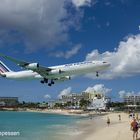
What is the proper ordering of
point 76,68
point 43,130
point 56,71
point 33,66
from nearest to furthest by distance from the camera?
point 76,68 → point 33,66 → point 56,71 → point 43,130

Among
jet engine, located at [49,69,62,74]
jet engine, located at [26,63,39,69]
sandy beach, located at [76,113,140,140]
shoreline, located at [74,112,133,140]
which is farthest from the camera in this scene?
jet engine, located at [26,63,39,69]

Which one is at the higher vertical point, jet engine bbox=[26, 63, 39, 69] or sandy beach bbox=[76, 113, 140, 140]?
jet engine bbox=[26, 63, 39, 69]

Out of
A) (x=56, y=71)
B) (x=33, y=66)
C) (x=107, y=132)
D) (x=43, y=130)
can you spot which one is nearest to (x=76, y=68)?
(x=56, y=71)

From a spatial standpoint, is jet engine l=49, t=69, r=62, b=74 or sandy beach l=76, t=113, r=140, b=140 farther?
jet engine l=49, t=69, r=62, b=74

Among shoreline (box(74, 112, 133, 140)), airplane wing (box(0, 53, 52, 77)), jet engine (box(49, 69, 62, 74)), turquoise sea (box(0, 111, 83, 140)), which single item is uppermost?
airplane wing (box(0, 53, 52, 77))

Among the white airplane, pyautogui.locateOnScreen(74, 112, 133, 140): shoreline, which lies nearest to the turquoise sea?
pyautogui.locateOnScreen(74, 112, 133, 140): shoreline

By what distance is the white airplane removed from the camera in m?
62.1

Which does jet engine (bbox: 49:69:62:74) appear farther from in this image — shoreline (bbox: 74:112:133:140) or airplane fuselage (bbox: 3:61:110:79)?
shoreline (bbox: 74:112:133:140)

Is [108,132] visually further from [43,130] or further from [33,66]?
[43,130]

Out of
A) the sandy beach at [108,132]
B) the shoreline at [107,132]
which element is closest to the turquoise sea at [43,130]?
the shoreline at [107,132]

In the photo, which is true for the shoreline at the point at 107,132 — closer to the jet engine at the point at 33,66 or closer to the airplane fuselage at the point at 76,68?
the airplane fuselage at the point at 76,68

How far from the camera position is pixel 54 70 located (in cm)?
6681

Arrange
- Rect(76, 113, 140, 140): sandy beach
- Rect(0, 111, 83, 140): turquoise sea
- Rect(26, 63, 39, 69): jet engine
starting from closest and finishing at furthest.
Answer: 1. Rect(76, 113, 140, 140): sandy beach
2. Rect(0, 111, 83, 140): turquoise sea
3. Rect(26, 63, 39, 69): jet engine

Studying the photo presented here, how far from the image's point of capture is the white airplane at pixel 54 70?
6206cm
